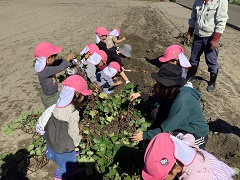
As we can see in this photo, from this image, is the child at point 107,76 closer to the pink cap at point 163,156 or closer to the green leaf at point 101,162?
the green leaf at point 101,162

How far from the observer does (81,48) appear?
783 cm

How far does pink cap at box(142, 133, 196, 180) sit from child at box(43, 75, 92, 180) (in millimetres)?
1178

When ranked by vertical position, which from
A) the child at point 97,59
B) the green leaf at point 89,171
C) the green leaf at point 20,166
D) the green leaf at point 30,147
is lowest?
the green leaf at point 20,166

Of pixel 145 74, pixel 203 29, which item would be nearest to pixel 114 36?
pixel 145 74

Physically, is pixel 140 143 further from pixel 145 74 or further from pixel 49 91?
pixel 145 74

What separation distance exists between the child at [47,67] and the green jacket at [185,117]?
5.36ft

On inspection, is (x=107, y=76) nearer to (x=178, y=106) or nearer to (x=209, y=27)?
(x=209, y=27)

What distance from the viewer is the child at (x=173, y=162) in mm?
1725

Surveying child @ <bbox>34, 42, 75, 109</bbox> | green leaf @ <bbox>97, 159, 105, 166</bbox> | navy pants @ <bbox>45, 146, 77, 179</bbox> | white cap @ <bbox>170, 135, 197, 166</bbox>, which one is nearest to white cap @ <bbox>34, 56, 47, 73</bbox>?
child @ <bbox>34, 42, 75, 109</bbox>

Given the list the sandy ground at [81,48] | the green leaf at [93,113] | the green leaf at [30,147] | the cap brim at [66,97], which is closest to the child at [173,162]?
the cap brim at [66,97]

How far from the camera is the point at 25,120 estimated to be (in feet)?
13.4

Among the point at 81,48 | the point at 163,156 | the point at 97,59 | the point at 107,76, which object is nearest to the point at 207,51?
the point at 107,76

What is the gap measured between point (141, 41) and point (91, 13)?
21.0 ft

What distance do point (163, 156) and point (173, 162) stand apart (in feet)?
0.29
